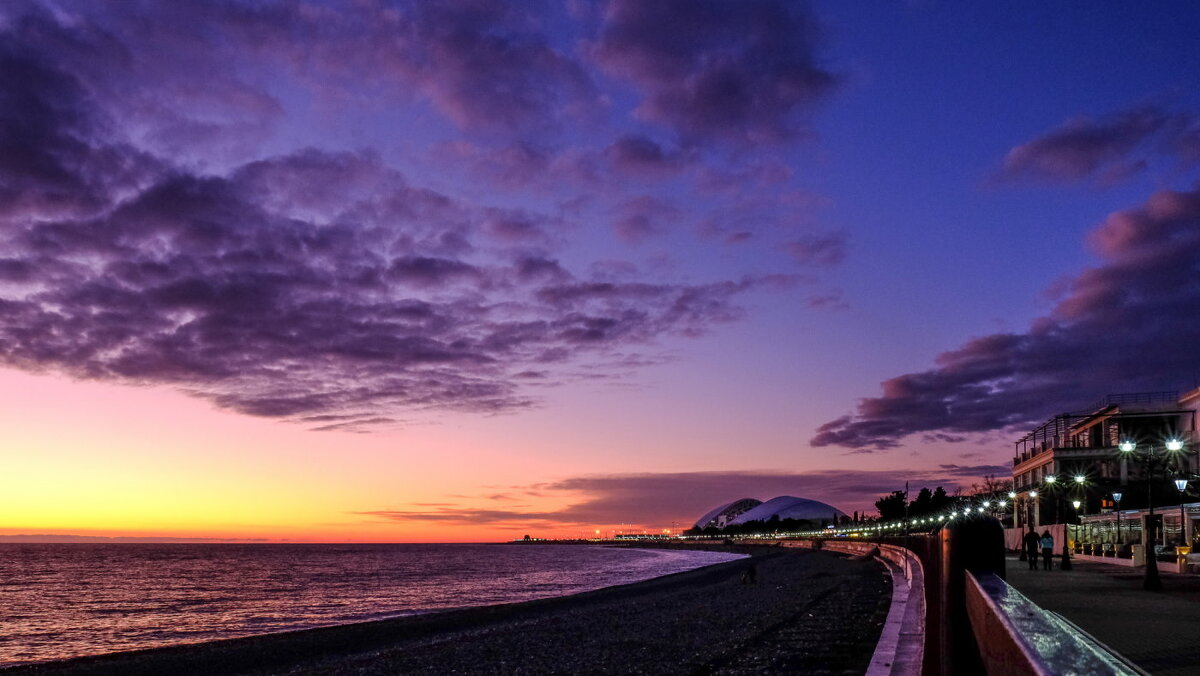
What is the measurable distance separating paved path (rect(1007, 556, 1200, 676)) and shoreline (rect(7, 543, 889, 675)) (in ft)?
14.0

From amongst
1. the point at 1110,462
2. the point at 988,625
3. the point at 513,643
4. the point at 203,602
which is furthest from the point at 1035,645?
the point at 1110,462

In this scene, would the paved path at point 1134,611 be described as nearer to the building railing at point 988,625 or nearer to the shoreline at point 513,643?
the shoreline at point 513,643

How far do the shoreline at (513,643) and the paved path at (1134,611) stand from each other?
4265 millimetres

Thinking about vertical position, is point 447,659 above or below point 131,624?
above

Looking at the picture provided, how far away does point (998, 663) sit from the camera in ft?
10.5

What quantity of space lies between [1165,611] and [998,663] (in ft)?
61.6

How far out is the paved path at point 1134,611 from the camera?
12.7 meters

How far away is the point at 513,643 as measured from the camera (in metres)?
28.9

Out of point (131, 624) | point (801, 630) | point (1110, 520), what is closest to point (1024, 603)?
point (801, 630)

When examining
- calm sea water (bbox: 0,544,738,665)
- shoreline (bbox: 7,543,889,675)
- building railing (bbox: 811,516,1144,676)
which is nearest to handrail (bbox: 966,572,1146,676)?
building railing (bbox: 811,516,1144,676)

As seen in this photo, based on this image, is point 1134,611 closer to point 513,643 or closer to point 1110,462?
point 513,643

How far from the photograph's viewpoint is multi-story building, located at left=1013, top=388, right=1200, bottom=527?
67.0 meters

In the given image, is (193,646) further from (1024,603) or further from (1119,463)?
(1119,463)

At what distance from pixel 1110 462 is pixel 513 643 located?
6417cm
